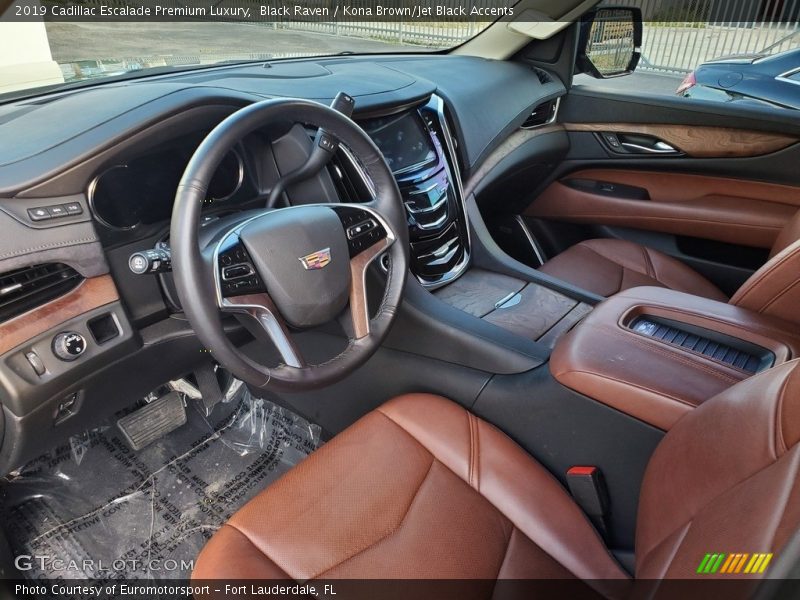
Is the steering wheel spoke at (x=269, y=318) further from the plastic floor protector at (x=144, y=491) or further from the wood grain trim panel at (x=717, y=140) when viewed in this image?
the wood grain trim panel at (x=717, y=140)

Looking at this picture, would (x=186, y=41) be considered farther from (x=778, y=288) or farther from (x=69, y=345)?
(x=778, y=288)

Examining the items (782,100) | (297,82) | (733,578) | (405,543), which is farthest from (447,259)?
(782,100)

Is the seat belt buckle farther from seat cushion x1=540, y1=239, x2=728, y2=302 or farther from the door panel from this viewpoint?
the door panel

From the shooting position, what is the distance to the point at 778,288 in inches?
55.0

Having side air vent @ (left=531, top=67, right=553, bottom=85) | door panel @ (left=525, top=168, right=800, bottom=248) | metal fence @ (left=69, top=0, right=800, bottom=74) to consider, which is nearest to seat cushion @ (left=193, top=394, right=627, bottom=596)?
metal fence @ (left=69, top=0, right=800, bottom=74)

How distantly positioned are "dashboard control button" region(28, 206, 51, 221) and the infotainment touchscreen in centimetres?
89

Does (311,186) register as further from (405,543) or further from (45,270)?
(405,543)

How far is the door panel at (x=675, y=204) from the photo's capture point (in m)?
2.23

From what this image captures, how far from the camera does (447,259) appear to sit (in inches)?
77.2

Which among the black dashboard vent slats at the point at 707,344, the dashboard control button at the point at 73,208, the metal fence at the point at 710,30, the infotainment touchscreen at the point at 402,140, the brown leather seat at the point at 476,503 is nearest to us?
the brown leather seat at the point at 476,503

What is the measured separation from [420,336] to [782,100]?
2.02 m

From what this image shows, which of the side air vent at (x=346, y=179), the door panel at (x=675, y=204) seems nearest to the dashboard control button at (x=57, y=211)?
the side air vent at (x=346, y=179)

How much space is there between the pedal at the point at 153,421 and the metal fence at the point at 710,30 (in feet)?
7.75

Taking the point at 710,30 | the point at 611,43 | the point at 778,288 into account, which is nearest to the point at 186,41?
the point at 778,288
